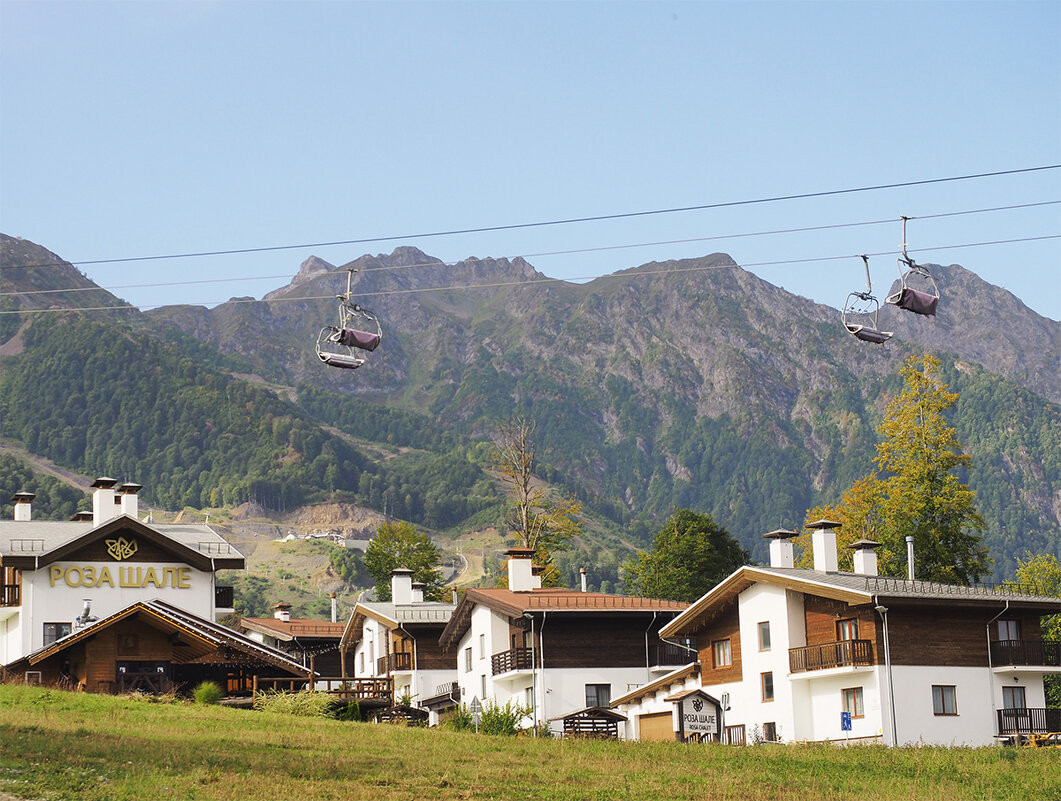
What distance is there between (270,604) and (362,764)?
166088 mm

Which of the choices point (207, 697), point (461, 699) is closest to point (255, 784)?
point (207, 697)

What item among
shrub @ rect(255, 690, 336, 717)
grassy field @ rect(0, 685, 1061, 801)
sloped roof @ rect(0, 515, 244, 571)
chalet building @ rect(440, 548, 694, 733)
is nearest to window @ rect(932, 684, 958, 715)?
grassy field @ rect(0, 685, 1061, 801)

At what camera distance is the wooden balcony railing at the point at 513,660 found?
60.8 meters

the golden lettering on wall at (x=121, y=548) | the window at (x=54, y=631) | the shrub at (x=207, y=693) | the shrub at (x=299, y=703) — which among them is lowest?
the shrub at (x=299, y=703)

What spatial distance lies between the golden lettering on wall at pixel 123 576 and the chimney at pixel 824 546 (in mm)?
27349

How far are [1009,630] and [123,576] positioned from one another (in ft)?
120

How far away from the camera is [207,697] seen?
52.2 meters

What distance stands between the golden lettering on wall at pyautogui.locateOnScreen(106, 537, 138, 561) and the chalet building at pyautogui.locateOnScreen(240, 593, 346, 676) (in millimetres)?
14475

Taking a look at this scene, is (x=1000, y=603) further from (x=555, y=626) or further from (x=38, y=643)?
(x=38, y=643)

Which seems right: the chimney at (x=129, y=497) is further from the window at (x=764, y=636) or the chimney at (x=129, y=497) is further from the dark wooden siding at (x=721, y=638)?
the window at (x=764, y=636)

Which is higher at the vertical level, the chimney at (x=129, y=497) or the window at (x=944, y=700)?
the chimney at (x=129, y=497)

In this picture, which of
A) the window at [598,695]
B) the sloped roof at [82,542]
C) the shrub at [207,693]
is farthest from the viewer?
the sloped roof at [82,542]

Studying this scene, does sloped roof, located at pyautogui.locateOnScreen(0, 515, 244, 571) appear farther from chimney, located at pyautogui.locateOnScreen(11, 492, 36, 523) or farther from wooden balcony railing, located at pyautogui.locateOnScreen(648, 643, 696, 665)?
wooden balcony railing, located at pyautogui.locateOnScreen(648, 643, 696, 665)

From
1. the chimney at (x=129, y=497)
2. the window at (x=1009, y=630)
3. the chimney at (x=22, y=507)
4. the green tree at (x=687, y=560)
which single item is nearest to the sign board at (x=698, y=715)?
the window at (x=1009, y=630)
